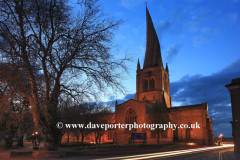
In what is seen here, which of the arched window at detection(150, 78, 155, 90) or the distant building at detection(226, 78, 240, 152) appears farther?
the arched window at detection(150, 78, 155, 90)

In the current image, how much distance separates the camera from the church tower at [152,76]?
62219 mm

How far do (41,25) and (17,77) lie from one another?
3.56m

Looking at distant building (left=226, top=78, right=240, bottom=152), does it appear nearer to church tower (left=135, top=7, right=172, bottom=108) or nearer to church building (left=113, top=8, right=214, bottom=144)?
church building (left=113, top=8, right=214, bottom=144)

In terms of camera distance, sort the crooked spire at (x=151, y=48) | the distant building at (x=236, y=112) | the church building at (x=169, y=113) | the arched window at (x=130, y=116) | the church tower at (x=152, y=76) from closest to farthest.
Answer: the distant building at (x=236, y=112)
the church building at (x=169, y=113)
the arched window at (x=130, y=116)
the church tower at (x=152, y=76)
the crooked spire at (x=151, y=48)

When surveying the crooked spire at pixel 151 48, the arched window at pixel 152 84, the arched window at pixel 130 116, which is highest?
the crooked spire at pixel 151 48

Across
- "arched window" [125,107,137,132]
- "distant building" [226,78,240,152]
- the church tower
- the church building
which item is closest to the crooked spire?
the church tower

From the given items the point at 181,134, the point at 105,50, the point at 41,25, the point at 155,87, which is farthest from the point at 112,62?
the point at 155,87

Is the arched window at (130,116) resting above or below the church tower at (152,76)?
below

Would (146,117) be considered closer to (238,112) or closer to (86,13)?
(238,112)

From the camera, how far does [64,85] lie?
12047mm

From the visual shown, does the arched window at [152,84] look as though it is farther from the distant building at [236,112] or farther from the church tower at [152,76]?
the distant building at [236,112]

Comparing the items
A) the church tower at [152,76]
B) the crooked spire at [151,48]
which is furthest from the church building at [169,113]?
the crooked spire at [151,48]

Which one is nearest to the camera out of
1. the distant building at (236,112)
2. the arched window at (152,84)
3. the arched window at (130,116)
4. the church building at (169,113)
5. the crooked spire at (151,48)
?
the distant building at (236,112)

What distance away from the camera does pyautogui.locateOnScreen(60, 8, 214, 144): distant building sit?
46.5 meters
